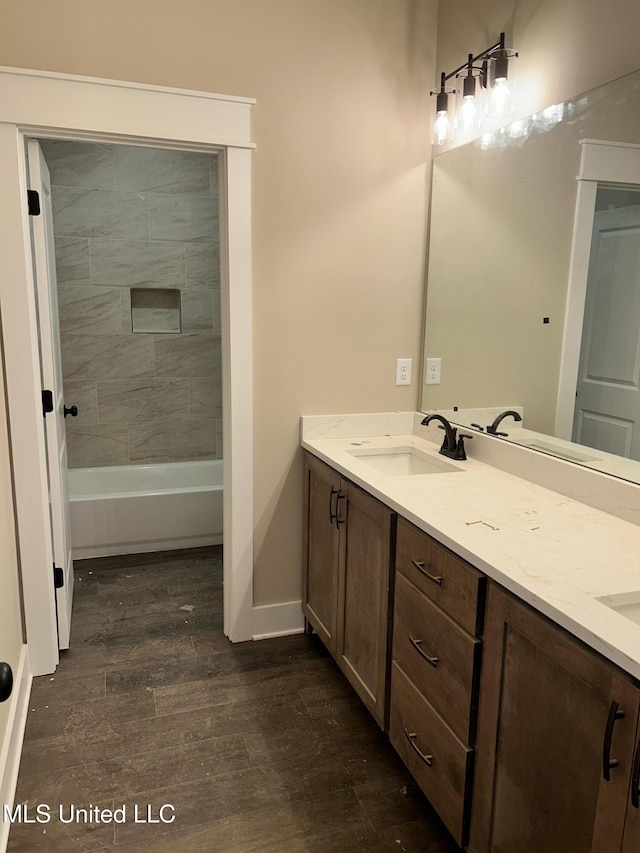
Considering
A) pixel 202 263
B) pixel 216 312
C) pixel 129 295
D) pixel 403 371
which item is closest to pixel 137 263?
pixel 129 295

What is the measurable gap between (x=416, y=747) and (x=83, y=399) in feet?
10.4

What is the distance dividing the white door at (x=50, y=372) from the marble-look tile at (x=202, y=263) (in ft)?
5.29

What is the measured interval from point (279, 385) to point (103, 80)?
1272mm

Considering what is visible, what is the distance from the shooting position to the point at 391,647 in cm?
193

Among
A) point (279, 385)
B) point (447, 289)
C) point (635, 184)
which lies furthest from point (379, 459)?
point (635, 184)

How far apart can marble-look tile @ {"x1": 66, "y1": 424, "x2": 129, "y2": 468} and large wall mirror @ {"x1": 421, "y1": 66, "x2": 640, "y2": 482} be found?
2.33 m

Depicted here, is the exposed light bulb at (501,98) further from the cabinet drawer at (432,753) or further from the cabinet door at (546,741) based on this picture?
the cabinet drawer at (432,753)

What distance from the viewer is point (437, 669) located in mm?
1646

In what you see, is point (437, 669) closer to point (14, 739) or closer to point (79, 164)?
point (14, 739)

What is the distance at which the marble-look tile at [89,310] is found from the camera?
13.3 feet

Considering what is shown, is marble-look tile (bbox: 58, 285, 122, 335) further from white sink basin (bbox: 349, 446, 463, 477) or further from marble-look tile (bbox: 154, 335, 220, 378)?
white sink basin (bbox: 349, 446, 463, 477)

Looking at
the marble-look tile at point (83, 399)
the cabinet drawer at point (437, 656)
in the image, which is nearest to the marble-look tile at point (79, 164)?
the marble-look tile at point (83, 399)

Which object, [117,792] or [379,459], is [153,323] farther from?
[117,792]

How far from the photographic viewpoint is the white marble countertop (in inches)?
45.6
